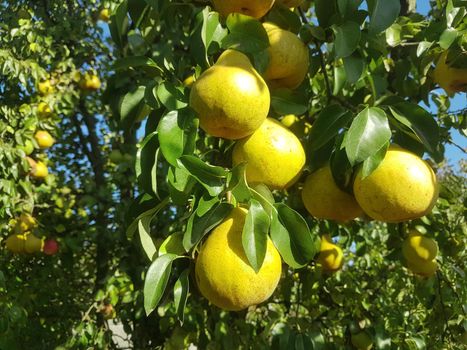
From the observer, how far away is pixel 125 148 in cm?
320

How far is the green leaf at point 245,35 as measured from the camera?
1.08 meters

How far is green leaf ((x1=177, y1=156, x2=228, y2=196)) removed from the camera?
0.97 metres

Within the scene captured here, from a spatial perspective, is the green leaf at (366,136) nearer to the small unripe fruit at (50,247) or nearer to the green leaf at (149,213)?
the green leaf at (149,213)

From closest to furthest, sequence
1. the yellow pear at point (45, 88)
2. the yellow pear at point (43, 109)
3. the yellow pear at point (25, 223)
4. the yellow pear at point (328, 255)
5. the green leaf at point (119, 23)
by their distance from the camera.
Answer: the green leaf at point (119, 23)
the yellow pear at point (328, 255)
the yellow pear at point (25, 223)
the yellow pear at point (43, 109)
the yellow pear at point (45, 88)

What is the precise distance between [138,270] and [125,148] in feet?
2.84

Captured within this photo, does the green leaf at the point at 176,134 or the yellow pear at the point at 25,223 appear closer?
the green leaf at the point at 176,134

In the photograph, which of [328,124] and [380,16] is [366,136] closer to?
[328,124]

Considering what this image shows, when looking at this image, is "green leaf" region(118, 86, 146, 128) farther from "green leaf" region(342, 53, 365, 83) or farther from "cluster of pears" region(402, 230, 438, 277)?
"cluster of pears" region(402, 230, 438, 277)

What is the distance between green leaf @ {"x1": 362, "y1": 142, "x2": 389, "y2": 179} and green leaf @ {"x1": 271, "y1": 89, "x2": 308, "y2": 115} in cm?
27

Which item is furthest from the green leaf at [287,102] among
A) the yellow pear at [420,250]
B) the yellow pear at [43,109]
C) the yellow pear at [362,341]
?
the yellow pear at [43,109]

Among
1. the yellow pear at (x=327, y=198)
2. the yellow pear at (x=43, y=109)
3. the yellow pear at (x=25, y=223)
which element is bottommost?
the yellow pear at (x=25, y=223)

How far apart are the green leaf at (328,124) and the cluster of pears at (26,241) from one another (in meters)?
2.33

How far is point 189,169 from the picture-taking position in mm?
980

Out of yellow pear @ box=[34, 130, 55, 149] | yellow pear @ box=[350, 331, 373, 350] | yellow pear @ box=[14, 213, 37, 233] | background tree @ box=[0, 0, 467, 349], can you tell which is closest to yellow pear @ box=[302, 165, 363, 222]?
background tree @ box=[0, 0, 467, 349]
